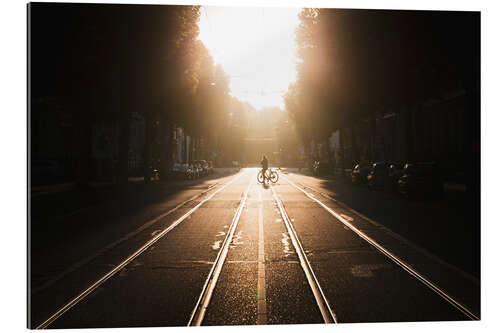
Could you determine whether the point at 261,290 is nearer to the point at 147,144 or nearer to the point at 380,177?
the point at 380,177

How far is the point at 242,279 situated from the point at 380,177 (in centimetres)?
1900

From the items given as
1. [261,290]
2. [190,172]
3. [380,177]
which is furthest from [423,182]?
[190,172]

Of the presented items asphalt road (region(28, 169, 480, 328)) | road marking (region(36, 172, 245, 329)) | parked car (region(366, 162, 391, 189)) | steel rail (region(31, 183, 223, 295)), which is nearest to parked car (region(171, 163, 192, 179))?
parked car (region(366, 162, 391, 189))

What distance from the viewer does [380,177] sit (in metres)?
23.7

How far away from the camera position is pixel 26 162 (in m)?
5.14

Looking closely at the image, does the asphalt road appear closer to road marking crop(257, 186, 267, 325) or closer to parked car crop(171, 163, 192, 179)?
road marking crop(257, 186, 267, 325)

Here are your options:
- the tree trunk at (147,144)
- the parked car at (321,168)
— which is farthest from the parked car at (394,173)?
the parked car at (321,168)

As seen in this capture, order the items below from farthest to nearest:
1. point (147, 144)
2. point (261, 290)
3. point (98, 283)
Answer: point (147, 144)
point (98, 283)
point (261, 290)

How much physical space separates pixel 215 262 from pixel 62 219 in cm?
672

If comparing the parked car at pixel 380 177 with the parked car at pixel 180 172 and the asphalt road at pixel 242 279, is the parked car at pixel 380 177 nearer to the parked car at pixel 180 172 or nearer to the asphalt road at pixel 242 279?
the asphalt road at pixel 242 279

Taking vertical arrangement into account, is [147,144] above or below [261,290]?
above

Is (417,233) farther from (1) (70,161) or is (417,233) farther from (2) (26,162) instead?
(1) (70,161)
